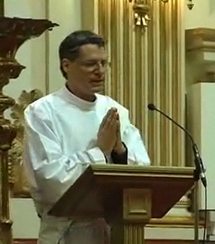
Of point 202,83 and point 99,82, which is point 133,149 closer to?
point 99,82

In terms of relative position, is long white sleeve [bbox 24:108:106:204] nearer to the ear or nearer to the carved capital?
the ear

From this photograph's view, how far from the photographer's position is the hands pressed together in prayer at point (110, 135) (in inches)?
148

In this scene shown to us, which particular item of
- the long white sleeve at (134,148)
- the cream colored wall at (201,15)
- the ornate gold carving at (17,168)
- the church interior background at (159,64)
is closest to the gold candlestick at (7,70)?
Answer: the long white sleeve at (134,148)

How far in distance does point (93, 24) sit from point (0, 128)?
2419 mm

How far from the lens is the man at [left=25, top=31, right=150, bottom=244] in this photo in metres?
3.78

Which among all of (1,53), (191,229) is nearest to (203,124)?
(191,229)

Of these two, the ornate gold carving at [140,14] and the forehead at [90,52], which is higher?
the ornate gold carving at [140,14]

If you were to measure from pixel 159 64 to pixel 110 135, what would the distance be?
3014 millimetres

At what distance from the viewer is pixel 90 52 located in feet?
13.5

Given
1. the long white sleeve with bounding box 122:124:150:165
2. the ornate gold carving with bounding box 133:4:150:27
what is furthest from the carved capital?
the long white sleeve with bounding box 122:124:150:165

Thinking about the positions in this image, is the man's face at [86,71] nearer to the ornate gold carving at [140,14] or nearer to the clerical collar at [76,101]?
the clerical collar at [76,101]

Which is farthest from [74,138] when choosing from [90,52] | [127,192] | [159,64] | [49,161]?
[159,64]

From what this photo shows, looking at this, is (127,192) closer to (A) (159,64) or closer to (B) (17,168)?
(B) (17,168)

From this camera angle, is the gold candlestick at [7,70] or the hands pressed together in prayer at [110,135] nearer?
the hands pressed together in prayer at [110,135]
